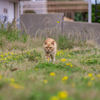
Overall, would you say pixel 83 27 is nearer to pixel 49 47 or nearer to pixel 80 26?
pixel 80 26

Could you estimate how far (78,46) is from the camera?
9.79 metres

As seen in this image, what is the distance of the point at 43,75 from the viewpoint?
424 cm

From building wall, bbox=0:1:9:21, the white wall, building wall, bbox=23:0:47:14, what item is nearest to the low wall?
the white wall

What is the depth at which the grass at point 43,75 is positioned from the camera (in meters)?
2.76

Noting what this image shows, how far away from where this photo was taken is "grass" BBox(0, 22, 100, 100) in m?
2.76

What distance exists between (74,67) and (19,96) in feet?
9.56

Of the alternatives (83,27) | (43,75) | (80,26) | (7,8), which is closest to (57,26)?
(80,26)

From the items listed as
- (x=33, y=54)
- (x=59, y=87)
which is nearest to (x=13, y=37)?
(x=33, y=54)

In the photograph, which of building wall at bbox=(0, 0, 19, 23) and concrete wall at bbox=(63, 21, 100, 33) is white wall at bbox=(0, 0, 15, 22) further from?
concrete wall at bbox=(63, 21, 100, 33)

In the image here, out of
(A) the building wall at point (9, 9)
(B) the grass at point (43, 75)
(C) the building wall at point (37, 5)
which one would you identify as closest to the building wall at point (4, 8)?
(A) the building wall at point (9, 9)

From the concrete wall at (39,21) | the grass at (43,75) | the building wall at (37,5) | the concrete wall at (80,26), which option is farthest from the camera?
the building wall at (37,5)

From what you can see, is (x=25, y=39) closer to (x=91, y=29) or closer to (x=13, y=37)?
(x=13, y=37)

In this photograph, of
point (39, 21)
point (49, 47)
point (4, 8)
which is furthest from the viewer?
point (4, 8)

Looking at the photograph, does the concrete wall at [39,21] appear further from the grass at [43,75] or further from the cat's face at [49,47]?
the cat's face at [49,47]
